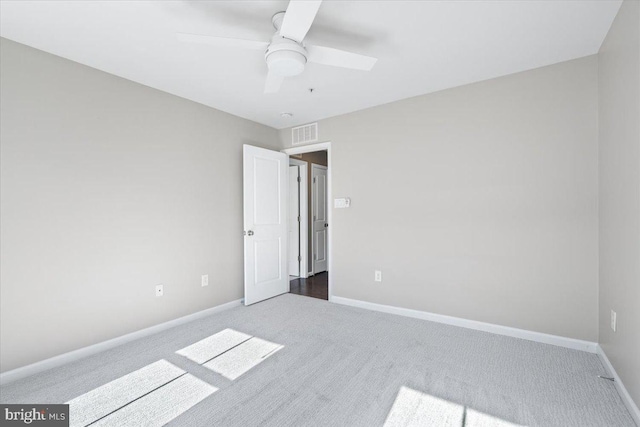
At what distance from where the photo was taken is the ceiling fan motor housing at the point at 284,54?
1907 millimetres

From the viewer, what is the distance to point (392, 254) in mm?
3498

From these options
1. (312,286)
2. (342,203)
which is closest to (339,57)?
(342,203)

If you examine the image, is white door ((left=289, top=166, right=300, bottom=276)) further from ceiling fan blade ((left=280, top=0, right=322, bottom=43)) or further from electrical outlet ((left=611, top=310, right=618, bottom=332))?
electrical outlet ((left=611, top=310, right=618, bottom=332))

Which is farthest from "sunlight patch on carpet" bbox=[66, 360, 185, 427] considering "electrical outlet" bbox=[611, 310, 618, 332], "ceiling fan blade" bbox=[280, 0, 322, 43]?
"electrical outlet" bbox=[611, 310, 618, 332]

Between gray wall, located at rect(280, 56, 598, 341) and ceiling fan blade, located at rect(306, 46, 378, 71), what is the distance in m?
1.56

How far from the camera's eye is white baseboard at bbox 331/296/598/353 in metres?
2.51

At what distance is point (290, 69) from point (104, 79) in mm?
1854

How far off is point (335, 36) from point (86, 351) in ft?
10.9

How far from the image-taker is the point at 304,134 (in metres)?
4.25

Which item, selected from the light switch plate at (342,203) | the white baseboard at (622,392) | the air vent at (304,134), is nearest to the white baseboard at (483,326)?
the white baseboard at (622,392)

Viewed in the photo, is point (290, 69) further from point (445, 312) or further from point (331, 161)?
point (445, 312)

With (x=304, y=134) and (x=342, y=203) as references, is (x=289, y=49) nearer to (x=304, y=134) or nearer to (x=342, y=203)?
(x=342, y=203)

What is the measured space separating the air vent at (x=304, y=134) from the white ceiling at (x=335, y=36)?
3.50 ft

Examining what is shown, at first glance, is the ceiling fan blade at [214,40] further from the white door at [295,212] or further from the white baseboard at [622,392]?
the white door at [295,212]
